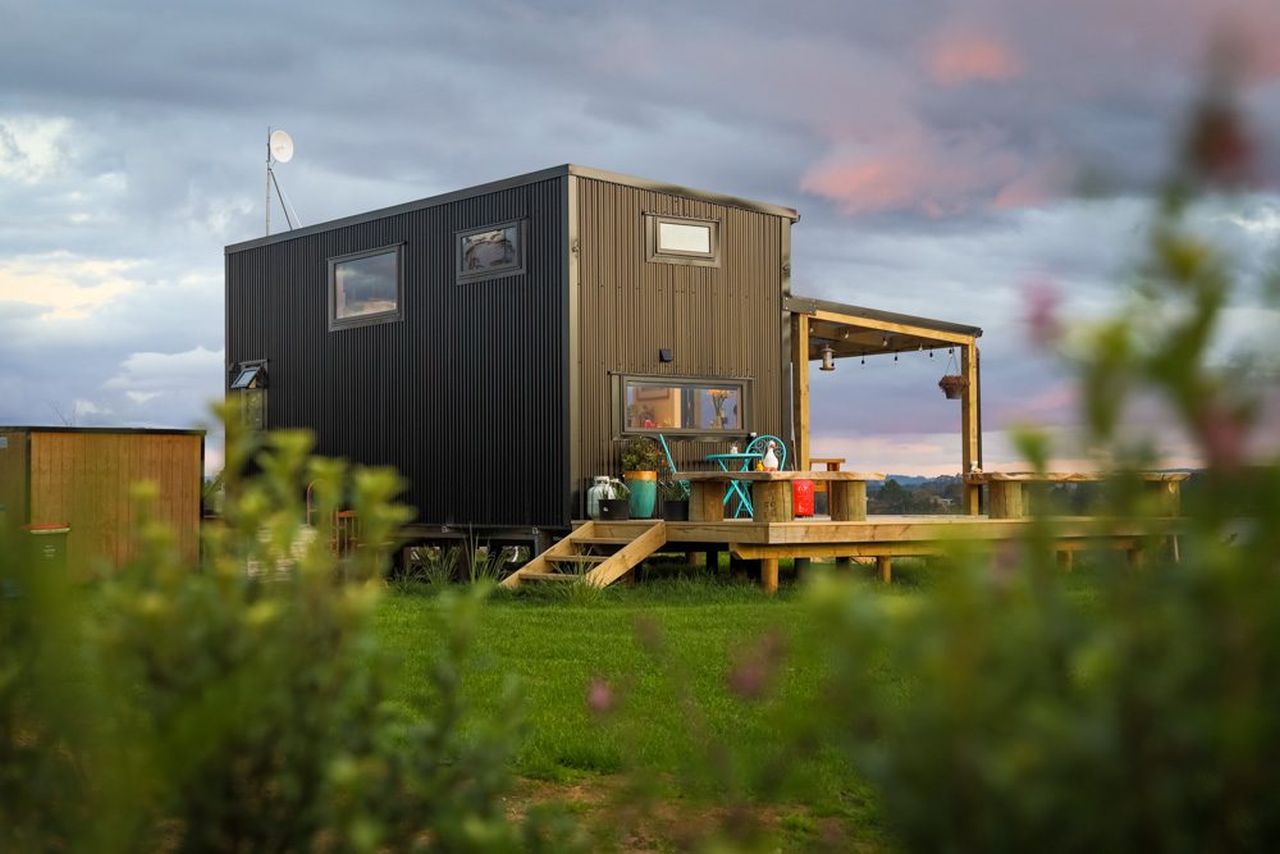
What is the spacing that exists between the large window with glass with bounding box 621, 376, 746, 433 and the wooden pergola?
0.90 metres

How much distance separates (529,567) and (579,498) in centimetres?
191

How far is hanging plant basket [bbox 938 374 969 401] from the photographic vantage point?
16219 millimetres

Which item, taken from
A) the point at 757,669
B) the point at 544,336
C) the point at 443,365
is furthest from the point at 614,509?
the point at 757,669

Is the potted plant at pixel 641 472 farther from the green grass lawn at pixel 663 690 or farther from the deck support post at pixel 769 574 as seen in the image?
the green grass lawn at pixel 663 690

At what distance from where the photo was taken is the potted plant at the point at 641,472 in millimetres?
12102

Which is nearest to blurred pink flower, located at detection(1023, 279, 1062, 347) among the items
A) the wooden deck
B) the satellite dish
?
the wooden deck

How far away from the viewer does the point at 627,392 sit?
503 inches

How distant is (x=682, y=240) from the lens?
1330 centimetres

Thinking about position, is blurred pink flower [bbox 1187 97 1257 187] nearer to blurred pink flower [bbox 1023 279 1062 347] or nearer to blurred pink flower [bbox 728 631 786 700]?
blurred pink flower [bbox 1023 279 1062 347]

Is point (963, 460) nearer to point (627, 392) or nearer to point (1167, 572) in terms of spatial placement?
point (627, 392)

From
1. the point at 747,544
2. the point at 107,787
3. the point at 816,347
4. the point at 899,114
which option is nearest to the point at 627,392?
the point at 747,544

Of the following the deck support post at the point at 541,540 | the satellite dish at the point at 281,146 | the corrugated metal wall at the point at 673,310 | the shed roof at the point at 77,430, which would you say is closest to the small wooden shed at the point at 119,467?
the shed roof at the point at 77,430

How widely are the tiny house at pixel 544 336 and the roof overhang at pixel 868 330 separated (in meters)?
0.07

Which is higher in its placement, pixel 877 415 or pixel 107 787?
pixel 877 415
